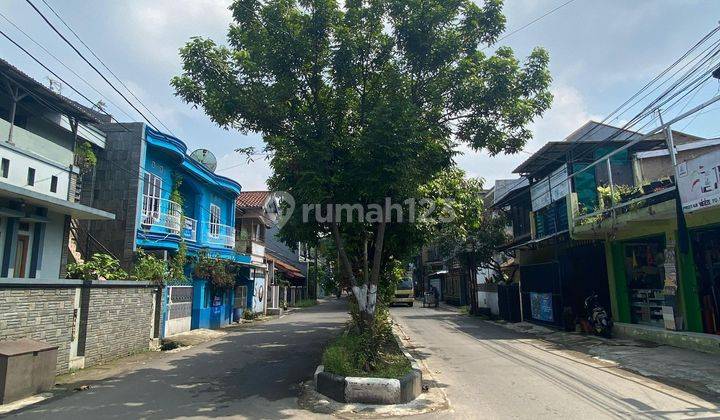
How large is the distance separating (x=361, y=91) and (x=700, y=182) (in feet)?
25.6

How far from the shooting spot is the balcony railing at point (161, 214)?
15.6m

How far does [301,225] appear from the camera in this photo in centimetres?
1001

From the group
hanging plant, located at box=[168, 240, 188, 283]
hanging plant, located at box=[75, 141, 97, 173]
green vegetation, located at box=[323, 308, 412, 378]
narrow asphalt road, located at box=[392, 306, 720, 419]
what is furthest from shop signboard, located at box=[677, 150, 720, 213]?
hanging plant, located at box=[75, 141, 97, 173]

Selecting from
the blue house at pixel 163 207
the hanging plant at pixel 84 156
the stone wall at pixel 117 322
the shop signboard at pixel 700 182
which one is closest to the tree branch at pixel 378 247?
the stone wall at pixel 117 322

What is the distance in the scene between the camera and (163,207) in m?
16.8

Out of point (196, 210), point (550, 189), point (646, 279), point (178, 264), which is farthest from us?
point (196, 210)

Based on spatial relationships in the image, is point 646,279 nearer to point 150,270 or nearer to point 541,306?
point 541,306

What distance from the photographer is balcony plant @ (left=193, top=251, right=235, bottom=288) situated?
18688 mm

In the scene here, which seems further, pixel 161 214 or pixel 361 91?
pixel 161 214

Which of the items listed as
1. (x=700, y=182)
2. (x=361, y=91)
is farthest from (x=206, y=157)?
(x=700, y=182)

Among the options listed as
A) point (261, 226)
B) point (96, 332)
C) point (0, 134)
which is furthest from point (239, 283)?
point (0, 134)

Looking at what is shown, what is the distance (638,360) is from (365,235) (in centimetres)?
714

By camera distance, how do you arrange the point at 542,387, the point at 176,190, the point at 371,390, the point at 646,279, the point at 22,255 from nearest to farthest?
1. the point at 371,390
2. the point at 542,387
3. the point at 22,255
4. the point at 646,279
5. the point at 176,190

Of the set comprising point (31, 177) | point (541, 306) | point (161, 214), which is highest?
point (31, 177)
